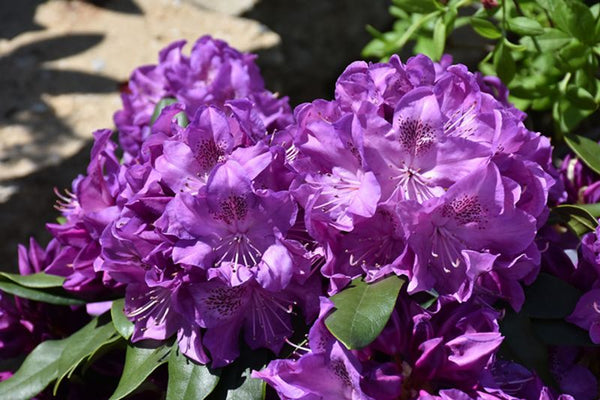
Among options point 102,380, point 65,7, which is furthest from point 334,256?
point 65,7

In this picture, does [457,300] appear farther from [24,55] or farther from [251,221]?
[24,55]

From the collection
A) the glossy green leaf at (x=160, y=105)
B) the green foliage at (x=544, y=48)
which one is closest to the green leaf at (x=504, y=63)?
the green foliage at (x=544, y=48)

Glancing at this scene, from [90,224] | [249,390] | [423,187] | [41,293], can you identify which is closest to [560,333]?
[423,187]

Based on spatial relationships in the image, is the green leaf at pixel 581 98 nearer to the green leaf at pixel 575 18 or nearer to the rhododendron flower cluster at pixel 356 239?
the green leaf at pixel 575 18

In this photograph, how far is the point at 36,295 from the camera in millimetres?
1341

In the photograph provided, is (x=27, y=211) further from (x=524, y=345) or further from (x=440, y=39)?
(x=524, y=345)

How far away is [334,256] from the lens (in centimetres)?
105

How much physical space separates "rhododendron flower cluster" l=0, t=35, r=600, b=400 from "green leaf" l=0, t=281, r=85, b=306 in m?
0.20

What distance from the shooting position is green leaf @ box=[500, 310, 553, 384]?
111cm

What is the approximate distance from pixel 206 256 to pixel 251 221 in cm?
8

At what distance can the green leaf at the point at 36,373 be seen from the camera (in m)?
1.30

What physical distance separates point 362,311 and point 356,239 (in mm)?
109

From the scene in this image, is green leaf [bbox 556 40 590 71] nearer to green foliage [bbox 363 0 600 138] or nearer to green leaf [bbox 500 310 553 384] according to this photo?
green foliage [bbox 363 0 600 138]

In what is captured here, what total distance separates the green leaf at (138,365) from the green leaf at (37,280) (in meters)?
0.22
